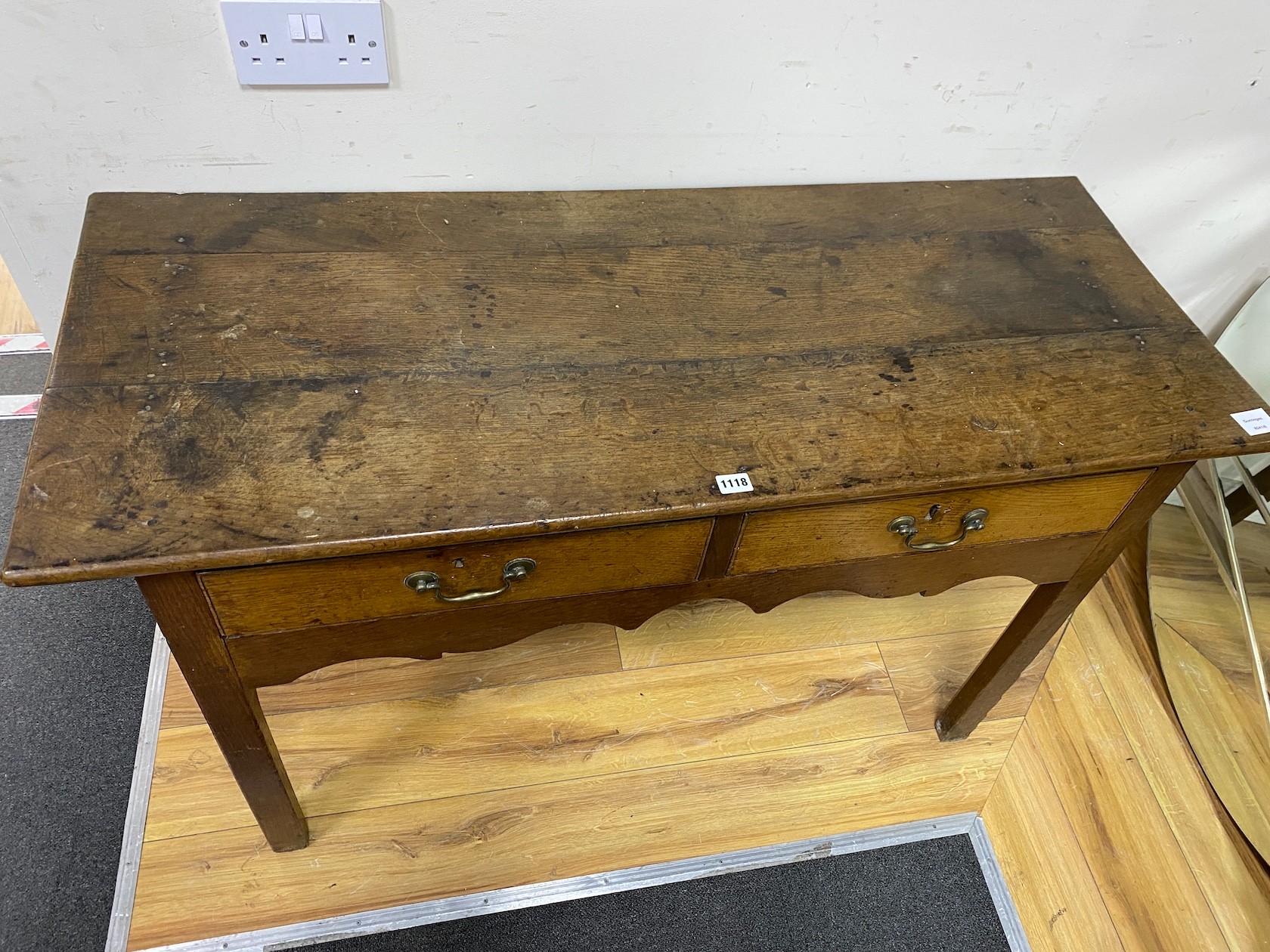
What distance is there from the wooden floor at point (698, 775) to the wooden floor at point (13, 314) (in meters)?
1.02

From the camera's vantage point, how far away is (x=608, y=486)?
0.87 meters

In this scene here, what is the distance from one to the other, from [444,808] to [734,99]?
1.13 m

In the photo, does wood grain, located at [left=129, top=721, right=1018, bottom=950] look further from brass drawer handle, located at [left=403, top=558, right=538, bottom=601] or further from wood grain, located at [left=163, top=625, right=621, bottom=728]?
brass drawer handle, located at [left=403, top=558, right=538, bottom=601]

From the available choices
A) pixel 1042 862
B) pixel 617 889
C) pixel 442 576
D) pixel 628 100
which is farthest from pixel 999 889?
pixel 628 100

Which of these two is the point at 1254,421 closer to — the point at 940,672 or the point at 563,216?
the point at 940,672

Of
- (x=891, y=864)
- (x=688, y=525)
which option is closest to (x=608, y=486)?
(x=688, y=525)

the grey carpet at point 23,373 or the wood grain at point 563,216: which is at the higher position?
the wood grain at point 563,216

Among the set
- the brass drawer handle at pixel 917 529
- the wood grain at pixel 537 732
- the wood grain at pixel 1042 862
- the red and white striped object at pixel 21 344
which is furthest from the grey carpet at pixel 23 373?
the wood grain at pixel 1042 862

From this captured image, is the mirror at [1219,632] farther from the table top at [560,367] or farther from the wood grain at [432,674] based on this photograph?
the wood grain at [432,674]

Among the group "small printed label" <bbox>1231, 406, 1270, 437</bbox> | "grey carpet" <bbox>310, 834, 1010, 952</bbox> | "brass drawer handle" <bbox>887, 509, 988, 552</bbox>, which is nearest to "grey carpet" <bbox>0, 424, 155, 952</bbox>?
"grey carpet" <bbox>310, 834, 1010, 952</bbox>

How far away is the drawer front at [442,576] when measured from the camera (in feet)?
2.79

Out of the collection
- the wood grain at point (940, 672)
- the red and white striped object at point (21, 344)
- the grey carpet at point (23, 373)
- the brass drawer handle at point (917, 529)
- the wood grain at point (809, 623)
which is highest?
the brass drawer handle at point (917, 529)

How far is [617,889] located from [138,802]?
739mm

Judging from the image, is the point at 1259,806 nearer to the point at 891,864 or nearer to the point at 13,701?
the point at 891,864
